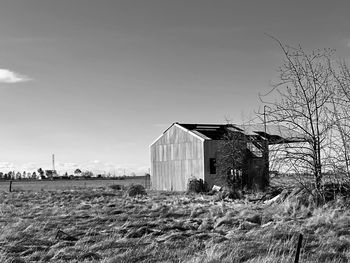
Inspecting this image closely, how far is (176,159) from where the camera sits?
36.6 metres

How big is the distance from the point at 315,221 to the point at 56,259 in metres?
7.15

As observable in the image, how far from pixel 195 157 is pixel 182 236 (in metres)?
23.1

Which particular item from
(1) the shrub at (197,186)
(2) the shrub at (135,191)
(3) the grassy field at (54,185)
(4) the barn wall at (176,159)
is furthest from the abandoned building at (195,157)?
(3) the grassy field at (54,185)

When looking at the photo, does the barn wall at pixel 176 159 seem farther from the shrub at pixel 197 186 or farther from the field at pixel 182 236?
the field at pixel 182 236

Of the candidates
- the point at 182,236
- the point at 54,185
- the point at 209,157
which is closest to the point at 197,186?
the point at 209,157

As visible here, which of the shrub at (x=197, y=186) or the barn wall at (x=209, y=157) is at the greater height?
the barn wall at (x=209, y=157)

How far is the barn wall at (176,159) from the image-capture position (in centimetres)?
3438

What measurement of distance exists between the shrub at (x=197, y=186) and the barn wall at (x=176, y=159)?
0.75m

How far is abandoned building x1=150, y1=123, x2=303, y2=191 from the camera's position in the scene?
103 feet

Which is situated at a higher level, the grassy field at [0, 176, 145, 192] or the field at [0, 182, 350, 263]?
the grassy field at [0, 176, 145, 192]

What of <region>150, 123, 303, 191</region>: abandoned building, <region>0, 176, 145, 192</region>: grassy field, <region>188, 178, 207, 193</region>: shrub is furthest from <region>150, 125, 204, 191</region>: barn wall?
<region>0, 176, 145, 192</region>: grassy field

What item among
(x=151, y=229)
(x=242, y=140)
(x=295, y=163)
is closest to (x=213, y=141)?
(x=242, y=140)

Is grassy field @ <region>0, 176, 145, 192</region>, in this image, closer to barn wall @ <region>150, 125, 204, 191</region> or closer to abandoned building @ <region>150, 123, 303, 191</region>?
barn wall @ <region>150, 125, 204, 191</region>

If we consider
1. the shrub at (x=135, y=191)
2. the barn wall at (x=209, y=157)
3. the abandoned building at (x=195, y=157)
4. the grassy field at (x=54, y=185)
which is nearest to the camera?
the shrub at (x=135, y=191)
